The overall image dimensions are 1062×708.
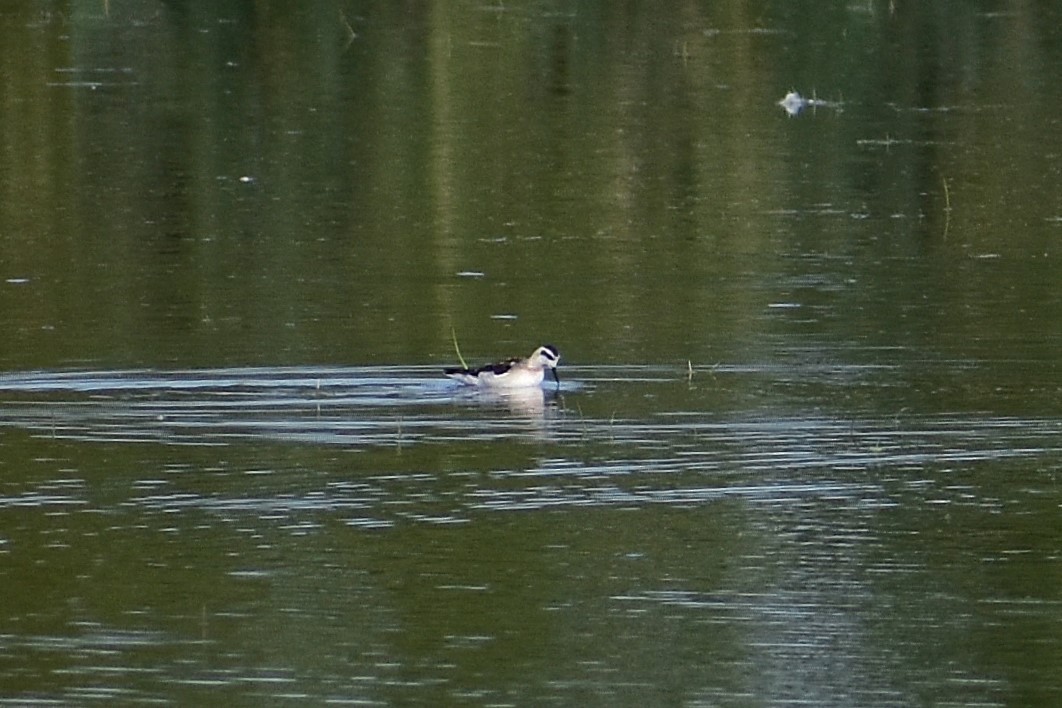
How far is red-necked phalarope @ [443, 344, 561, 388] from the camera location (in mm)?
12766

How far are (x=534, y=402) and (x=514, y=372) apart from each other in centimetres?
23

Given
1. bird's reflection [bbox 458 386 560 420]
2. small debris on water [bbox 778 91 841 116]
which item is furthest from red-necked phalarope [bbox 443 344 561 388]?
small debris on water [bbox 778 91 841 116]

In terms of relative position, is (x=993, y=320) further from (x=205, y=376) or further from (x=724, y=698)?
(x=724, y=698)

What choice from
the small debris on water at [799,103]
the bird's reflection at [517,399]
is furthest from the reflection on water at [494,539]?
the small debris on water at [799,103]

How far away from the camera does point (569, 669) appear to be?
8.09 metres

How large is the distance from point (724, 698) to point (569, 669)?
1.80 feet

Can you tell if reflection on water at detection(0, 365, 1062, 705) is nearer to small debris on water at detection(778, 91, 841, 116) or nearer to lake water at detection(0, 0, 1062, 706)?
lake water at detection(0, 0, 1062, 706)

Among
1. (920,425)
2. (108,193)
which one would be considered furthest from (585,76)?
(920,425)

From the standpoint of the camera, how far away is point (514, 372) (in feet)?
41.9

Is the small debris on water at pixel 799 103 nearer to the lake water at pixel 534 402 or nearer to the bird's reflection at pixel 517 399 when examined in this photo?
the lake water at pixel 534 402

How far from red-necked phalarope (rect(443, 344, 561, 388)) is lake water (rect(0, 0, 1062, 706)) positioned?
99 millimetres

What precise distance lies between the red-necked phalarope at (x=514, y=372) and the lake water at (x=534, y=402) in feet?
0.32

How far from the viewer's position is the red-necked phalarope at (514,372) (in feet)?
41.9

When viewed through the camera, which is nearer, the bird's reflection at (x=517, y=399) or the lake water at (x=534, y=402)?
the lake water at (x=534, y=402)
